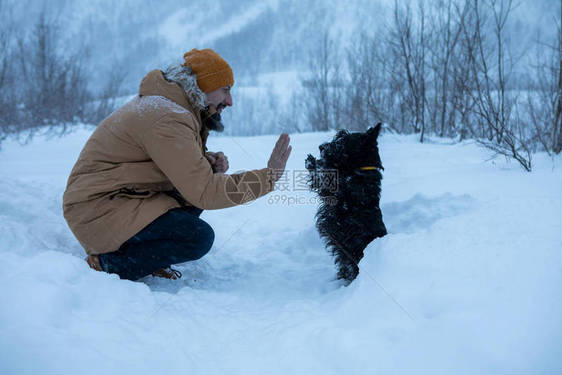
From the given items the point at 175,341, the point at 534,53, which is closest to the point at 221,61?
the point at 175,341

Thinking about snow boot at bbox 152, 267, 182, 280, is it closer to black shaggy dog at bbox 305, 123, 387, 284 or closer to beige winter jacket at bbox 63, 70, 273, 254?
beige winter jacket at bbox 63, 70, 273, 254

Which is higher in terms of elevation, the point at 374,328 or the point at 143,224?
the point at 143,224

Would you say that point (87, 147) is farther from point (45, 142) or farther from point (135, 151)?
point (45, 142)

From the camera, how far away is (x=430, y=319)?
129cm

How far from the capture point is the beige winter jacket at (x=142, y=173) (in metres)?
1.80

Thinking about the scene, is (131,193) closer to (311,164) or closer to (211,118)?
(211,118)

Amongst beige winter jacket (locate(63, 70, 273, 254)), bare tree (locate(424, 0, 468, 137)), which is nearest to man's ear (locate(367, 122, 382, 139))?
beige winter jacket (locate(63, 70, 273, 254))

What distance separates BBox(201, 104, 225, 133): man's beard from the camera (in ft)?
7.16

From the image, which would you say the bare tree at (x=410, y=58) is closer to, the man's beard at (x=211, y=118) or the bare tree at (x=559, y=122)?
the bare tree at (x=559, y=122)

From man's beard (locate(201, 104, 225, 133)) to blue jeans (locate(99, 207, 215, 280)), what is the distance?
24.0 inches

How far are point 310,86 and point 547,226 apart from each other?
10256mm

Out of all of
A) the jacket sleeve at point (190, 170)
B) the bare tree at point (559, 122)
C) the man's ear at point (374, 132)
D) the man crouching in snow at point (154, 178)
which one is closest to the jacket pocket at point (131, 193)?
the man crouching in snow at point (154, 178)

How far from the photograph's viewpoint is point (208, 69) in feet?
6.64

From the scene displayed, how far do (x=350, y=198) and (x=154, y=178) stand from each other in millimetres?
1337
